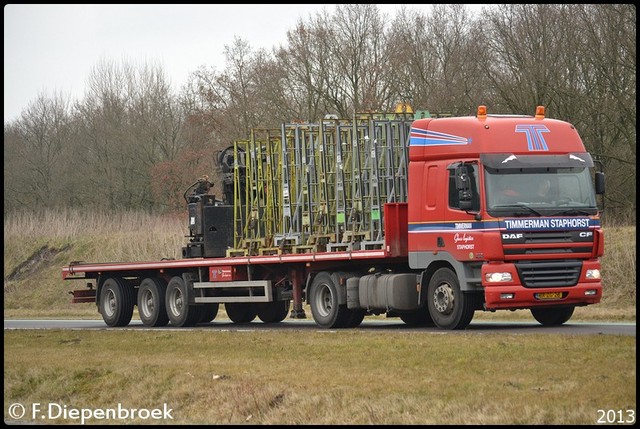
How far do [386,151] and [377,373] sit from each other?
8.85 m

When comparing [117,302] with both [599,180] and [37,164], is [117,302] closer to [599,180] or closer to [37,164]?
[599,180]

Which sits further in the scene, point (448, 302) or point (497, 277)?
point (448, 302)

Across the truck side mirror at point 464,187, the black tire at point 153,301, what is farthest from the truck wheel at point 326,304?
the black tire at point 153,301

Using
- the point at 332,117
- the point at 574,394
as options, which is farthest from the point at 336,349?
the point at 332,117

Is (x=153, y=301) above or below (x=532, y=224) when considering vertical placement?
below

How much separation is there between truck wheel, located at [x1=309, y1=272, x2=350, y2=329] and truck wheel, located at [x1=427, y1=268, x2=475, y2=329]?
2.45 meters

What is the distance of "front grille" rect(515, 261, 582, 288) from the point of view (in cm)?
2094

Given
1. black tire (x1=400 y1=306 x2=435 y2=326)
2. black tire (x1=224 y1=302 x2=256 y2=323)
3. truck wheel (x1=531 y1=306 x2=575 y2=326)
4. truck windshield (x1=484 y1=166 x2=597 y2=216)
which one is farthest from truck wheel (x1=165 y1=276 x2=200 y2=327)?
truck windshield (x1=484 y1=166 x2=597 y2=216)

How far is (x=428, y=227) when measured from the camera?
72.4ft

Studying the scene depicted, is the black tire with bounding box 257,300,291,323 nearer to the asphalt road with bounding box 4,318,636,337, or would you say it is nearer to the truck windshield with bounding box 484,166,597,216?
the asphalt road with bounding box 4,318,636,337

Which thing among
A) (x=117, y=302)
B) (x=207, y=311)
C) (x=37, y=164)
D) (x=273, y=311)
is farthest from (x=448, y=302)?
(x=37, y=164)

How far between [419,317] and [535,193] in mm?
4722

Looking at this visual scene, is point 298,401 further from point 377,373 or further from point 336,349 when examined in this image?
point 336,349

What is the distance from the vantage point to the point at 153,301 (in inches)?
1160
